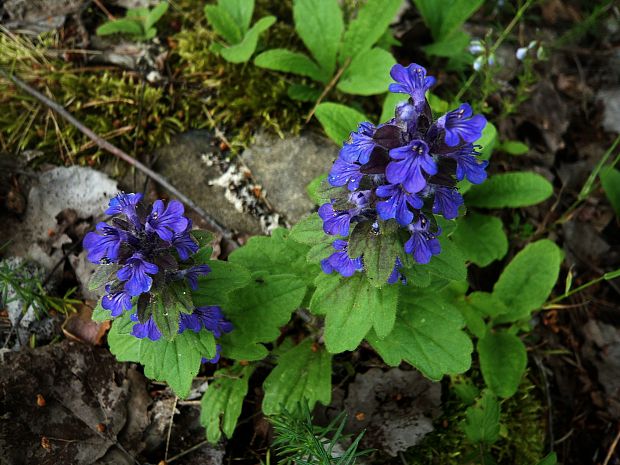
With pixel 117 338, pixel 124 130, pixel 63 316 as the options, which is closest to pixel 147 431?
pixel 117 338

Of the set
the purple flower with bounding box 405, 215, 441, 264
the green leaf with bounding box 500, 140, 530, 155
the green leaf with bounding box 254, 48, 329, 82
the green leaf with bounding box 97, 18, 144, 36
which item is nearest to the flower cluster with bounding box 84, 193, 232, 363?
the purple flower with bounding box 405, 215, 441, 264

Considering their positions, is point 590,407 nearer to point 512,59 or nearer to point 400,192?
point 400,192

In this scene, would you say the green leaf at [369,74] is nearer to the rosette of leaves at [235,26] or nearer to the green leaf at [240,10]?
the rosette of leaves at [235,26]

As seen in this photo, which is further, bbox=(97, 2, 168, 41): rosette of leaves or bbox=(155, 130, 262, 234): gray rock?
bbox=(97, 2, 168, 41): rosette of leaves

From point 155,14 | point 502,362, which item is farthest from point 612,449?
point 155,14

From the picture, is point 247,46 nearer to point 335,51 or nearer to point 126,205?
point 335,51

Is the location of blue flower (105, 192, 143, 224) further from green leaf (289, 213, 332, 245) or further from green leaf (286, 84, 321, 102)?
green leaf (286, 84, 321, 102)
